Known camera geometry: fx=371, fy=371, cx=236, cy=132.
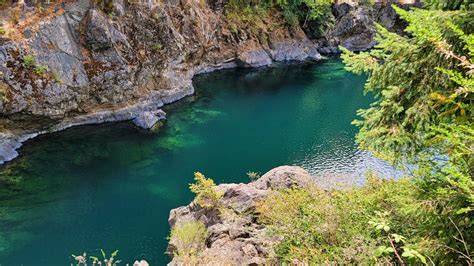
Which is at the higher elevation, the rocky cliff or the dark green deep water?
the rocky cliff

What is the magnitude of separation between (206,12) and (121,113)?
17.7 metres

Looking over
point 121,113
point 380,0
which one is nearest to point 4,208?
point 121,113

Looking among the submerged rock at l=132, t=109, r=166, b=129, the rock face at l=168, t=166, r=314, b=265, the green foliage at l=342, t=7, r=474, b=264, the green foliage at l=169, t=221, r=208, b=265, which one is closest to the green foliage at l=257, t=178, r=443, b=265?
the green foliage at l=342, t=7, r=474, b=264

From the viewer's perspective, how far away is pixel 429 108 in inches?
280

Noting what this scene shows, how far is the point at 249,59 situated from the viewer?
147 ft

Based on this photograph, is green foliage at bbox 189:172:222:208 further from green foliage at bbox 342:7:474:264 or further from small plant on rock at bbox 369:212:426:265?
green foliage at bbox 342:7:474:264

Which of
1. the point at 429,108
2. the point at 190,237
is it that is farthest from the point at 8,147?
the point at 429,108

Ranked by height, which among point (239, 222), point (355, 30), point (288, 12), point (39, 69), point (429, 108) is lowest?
point (239, 222)

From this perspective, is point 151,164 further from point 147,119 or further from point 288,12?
point 288,12

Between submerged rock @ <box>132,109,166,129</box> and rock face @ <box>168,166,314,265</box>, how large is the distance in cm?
1345

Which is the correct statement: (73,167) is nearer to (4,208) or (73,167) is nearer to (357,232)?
(4,208)

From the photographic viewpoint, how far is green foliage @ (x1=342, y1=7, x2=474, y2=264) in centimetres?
604

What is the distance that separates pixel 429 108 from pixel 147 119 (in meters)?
24.3

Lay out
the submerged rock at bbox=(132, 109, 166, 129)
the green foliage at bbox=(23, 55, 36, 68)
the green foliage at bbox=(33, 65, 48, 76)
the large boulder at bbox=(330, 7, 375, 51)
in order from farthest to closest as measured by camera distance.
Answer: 1. the large boulder at bbox=(330, 7, 375, 51)
2. the submerged rock at bbox=(132, 109, 166, 129)
3. the green foliage at bbox=(33, 65, 48, 76)
4. the green foliage at bbox=(23, 55, 36, 68)
